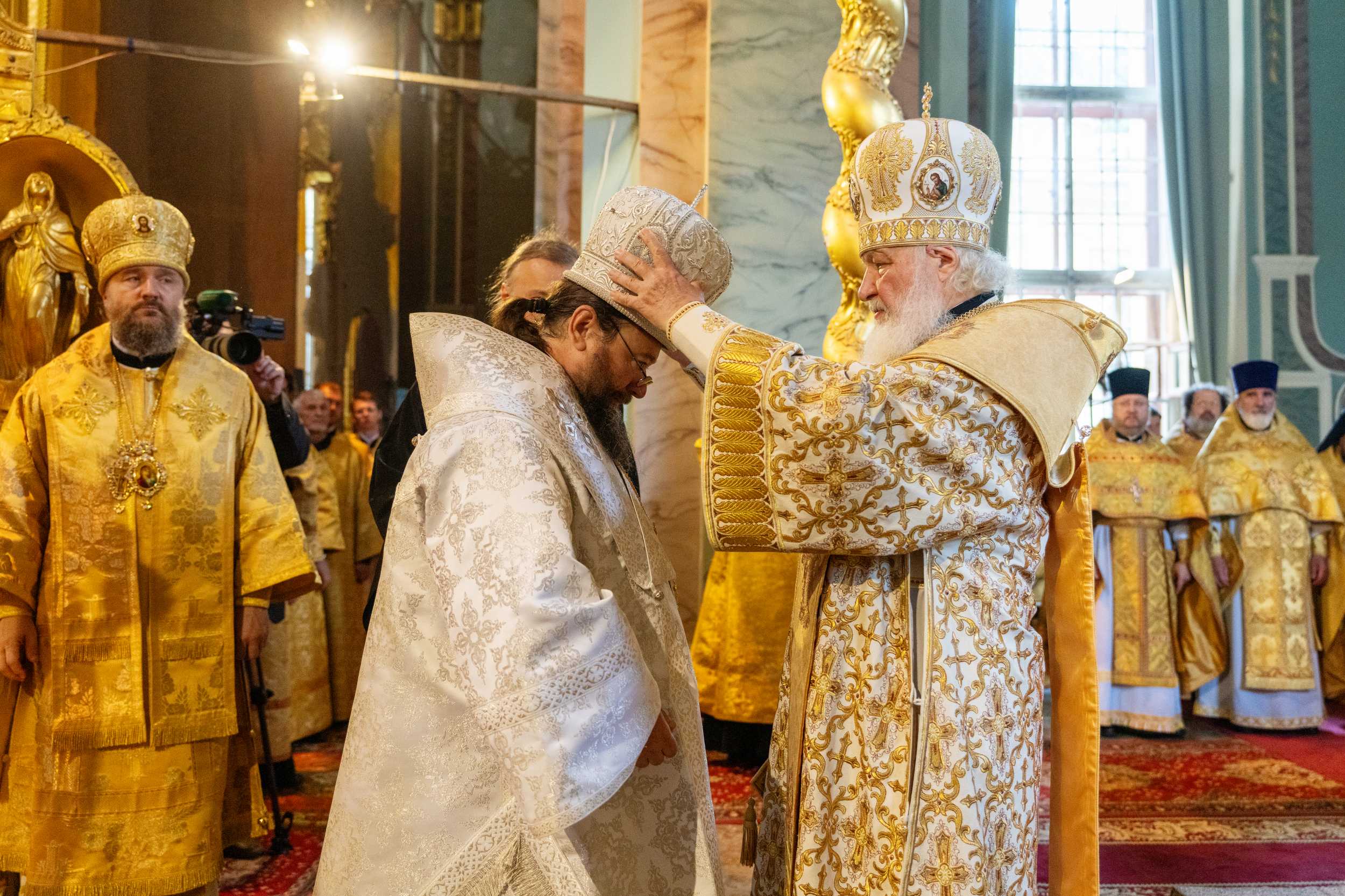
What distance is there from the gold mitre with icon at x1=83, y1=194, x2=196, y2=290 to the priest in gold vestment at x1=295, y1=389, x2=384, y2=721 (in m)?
2.93

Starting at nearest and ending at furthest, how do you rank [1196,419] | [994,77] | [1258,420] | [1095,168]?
1. [1258,420]
2. [1196,419]
3. [994,77]
4. [1095,168]

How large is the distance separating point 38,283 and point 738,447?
3565 mm

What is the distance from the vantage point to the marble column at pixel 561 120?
8195mm

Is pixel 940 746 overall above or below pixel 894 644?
below

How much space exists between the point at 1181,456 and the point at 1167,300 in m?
3.86

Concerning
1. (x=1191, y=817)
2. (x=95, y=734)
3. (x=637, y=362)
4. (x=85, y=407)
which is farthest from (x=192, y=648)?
(x=1191, y=817)

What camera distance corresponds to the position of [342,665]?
6.54m

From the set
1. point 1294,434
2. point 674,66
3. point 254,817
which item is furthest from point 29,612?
point 1294,434

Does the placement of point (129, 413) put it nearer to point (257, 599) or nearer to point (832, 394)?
point (257, 599)

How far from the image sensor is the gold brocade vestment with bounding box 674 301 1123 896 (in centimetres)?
187

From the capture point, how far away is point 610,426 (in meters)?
2.22

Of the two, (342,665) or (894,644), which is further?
(342,665)

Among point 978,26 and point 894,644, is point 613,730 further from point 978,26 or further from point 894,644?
point 978,26

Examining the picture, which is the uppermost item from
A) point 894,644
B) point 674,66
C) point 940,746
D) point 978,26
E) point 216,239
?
point 978,26
